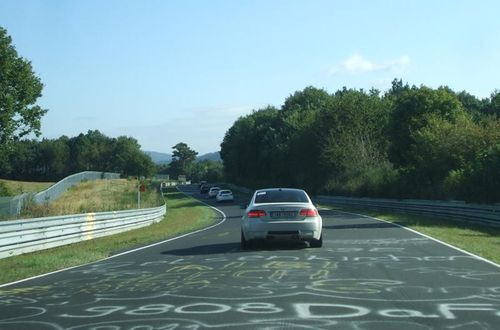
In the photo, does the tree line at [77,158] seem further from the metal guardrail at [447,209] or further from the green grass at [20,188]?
the metal guardrail at [447,209]

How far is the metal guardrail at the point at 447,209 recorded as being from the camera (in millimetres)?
25875

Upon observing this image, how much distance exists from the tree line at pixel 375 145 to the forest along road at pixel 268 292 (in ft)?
54.8

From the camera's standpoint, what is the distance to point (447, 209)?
100ft

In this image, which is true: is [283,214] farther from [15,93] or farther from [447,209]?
[15,93]

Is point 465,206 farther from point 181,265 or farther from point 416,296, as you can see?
point 416,296

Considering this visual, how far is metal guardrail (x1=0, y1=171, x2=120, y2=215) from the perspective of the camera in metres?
31.3

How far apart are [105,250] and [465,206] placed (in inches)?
662

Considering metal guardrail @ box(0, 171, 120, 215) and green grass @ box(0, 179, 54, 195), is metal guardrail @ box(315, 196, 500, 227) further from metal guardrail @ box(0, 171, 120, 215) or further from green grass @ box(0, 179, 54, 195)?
green grass @ box(0, 179, 54, 195)

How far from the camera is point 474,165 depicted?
29797mm

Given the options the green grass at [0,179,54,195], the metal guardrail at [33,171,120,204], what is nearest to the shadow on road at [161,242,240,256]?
the metal guardrail at [33,171,120,204]

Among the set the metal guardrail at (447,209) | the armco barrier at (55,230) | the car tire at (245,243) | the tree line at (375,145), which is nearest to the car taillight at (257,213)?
the car tire at (245,243)

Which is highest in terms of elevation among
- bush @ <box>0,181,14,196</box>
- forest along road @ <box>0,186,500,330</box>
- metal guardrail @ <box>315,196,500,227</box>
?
bush @ <box>0,181,14,196</box>

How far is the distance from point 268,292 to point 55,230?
1217 centimetres

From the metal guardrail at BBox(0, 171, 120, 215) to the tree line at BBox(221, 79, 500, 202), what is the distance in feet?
69.8
